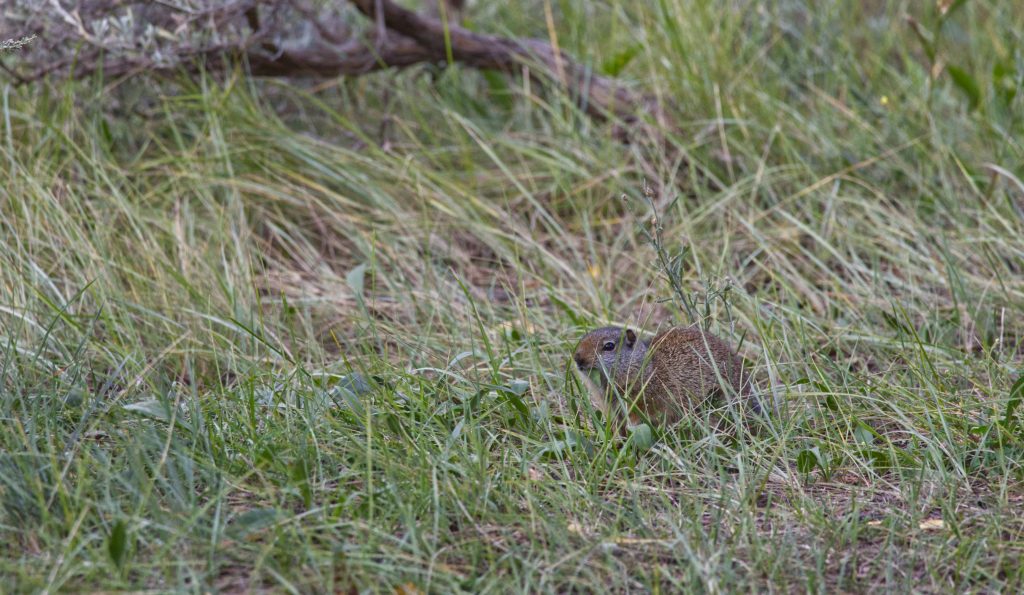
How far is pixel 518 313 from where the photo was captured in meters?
4.15

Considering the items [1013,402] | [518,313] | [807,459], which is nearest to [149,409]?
[518,313]

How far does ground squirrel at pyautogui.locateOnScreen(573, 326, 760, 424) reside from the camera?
3.46 meters

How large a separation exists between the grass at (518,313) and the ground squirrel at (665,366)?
10 cm

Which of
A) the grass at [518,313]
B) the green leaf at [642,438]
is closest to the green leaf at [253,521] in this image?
the grass at [518,313]

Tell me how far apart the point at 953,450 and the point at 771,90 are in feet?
9.64

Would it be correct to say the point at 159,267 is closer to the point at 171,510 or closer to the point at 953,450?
the point at 171,510

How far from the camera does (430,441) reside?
303cm

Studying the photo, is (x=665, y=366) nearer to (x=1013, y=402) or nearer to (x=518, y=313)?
(x=518, y=313)

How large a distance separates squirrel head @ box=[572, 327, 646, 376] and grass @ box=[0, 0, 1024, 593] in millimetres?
69

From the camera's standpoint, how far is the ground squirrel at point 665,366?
3463 mm

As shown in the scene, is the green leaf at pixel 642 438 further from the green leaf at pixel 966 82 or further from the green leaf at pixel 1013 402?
the green leaf at pixel 966 82

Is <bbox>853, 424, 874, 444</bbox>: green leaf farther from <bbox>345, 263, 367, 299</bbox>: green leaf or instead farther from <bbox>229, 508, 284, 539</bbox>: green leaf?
<bbox>345, 263, 367, 299</bbox>: green leaf

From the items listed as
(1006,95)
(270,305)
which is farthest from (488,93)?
(1006,95)

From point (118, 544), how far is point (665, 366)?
5.88 feet
